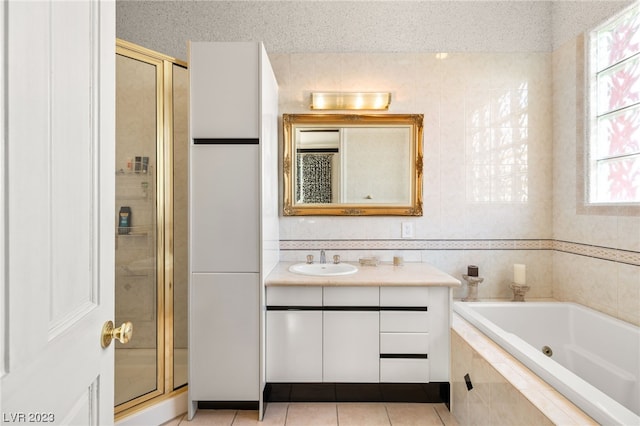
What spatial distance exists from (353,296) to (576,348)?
147 centimetres

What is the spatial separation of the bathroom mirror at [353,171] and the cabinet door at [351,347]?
2.77 feet

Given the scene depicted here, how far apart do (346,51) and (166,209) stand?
176 centimetres

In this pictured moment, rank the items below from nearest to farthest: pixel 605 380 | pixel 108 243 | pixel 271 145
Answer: pixel 108 243, pixel 605 380, pixel 271 145

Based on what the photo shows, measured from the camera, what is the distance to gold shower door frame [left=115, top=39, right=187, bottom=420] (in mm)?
2068

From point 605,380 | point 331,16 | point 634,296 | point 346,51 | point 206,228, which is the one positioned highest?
point 331,16

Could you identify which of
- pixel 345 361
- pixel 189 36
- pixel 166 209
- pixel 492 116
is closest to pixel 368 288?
pixel 345 361

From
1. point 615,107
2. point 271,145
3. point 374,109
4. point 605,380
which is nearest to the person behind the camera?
point 605,380

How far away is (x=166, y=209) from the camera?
209 cm

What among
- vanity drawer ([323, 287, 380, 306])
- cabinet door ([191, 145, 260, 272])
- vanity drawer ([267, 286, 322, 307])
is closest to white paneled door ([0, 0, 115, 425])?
cabinet door ([191, 145, 260, 272])

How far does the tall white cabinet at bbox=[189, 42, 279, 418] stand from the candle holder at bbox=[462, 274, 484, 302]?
1525mm

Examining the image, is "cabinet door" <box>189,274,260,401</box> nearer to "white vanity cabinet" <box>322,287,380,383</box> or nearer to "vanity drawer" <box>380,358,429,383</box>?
"white vanity cabinet" <box>322,287,380,383</box>

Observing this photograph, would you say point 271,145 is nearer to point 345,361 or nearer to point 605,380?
point 345,361

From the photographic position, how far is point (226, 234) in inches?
80.8

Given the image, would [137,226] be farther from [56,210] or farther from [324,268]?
[56,210]
